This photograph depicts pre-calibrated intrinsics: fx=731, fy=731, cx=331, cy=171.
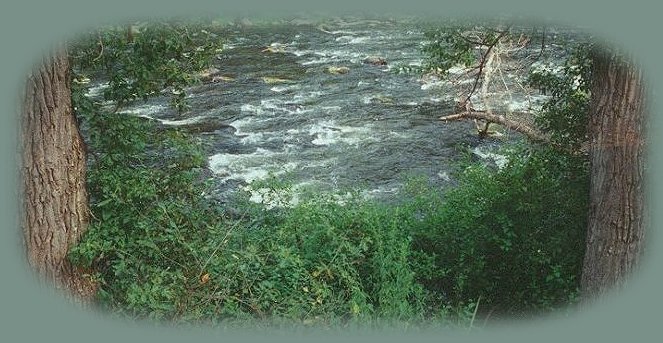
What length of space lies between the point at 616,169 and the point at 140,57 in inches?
136

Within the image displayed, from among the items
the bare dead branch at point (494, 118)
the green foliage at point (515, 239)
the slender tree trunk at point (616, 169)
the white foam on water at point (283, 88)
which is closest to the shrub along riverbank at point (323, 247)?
the green foliage at point (515, 239)

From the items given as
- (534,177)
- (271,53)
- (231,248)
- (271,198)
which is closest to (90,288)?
(231,248)

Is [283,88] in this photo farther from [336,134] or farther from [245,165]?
[245,165]

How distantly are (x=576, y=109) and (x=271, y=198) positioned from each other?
2789 mm

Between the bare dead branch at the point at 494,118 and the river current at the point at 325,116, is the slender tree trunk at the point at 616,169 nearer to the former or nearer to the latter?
the bare dead branch at the point at 494,118

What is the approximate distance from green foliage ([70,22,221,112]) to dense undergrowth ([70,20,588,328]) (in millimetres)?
278

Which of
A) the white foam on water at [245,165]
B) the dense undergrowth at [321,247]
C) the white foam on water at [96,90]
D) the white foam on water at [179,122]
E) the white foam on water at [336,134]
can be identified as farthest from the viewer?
the white foam on water at [179,122]

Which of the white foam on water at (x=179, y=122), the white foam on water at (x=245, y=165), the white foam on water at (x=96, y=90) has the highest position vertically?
the white foam on water at (x=96, y=90)

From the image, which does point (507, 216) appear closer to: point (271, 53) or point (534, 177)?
point (534, 177)

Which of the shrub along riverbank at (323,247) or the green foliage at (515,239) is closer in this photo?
the shrub along riverbank at (323,247)

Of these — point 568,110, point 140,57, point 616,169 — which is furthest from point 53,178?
point 568,110

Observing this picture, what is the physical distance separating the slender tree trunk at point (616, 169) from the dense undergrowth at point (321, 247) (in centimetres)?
71

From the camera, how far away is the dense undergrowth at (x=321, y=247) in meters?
5.10

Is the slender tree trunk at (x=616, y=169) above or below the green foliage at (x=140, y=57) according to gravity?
below
